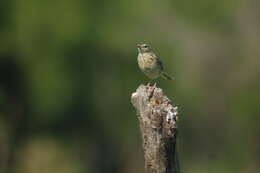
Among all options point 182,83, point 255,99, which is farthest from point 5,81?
point 255,99

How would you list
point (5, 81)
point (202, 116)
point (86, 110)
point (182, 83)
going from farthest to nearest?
1. point (202, 116)
2. point (182, 83)
3. point (86, 110)
4. point (5, 81)

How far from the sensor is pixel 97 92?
102 ft

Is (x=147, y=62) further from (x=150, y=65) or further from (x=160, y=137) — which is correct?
(x=160, y=137)

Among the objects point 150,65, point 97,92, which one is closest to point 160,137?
point 150,65

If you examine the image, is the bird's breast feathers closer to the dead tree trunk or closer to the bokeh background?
the dead tree trunk

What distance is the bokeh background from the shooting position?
28578mm

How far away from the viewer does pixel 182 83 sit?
34.3 m

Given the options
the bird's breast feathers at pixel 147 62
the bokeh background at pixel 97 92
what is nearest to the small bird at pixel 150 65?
the bird's breast feathers at pixel 147 62

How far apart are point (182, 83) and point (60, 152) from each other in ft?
16.6

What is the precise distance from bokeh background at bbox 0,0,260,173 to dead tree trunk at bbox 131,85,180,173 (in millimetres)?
15827

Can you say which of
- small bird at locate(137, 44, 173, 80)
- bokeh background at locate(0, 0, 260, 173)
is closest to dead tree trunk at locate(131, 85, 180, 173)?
small bird at locate(137, 44, 173, 80)

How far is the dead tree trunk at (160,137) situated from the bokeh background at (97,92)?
15827 mm

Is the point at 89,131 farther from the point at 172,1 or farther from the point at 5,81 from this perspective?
the point at 172,1

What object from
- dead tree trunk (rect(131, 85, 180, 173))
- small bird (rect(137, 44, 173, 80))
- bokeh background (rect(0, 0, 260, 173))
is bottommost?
dead tree trunk (rect(131, 85, 180, 173))
